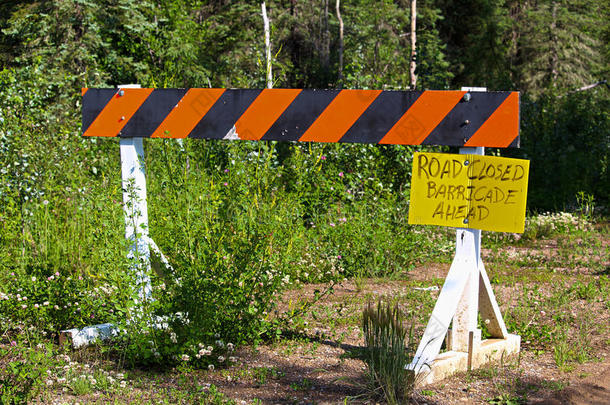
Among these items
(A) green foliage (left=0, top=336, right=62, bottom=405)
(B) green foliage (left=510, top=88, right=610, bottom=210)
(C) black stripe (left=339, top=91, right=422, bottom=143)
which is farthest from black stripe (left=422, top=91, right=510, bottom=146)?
(B) green foliage (left=510, top=88, right=610, bottom=210)

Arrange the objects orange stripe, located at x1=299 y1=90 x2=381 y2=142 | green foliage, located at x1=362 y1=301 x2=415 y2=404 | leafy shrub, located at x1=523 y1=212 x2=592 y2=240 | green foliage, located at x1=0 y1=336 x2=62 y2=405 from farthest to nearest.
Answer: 1. leafy shrub, located at x1=523 y1=212 x2=592 y2=240
2. orange stripe, located at x1=299 y1=90 x2=381 y2=142
3. green foliage, located at x1=362 y1=301 x2=415 y2=404
4. green foliage, located at x1=0 y1=336 x2=62 y2=405

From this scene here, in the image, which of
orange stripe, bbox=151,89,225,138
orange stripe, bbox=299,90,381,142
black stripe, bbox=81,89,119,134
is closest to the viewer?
orange stripe, bbox=299,90,381,142

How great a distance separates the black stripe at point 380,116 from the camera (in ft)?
11.6

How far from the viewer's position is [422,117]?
350cm

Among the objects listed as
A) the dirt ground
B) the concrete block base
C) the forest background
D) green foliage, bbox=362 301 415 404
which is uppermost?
the forest background

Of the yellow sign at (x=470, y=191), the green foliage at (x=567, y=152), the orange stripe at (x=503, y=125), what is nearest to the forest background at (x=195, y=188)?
the green foliage at (x=567, y=152)

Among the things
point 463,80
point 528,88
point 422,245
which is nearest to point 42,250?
point 422,245

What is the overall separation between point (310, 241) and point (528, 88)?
19793mm

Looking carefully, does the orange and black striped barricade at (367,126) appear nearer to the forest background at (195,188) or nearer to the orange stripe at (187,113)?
the orange stripe at (187,113)

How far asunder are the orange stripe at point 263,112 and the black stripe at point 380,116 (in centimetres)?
40

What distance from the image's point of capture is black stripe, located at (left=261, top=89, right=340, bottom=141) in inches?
144

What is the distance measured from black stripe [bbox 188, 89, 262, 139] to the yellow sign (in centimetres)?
102

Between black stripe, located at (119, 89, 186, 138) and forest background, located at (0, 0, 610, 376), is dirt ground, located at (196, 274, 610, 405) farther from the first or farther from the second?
black stripe, located at (119, 89, 186, 138)

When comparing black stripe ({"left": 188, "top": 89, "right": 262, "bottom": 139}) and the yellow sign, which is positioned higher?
black stripe ({"left": 188, "top": 89, "right": 262, "bottom": 139})
